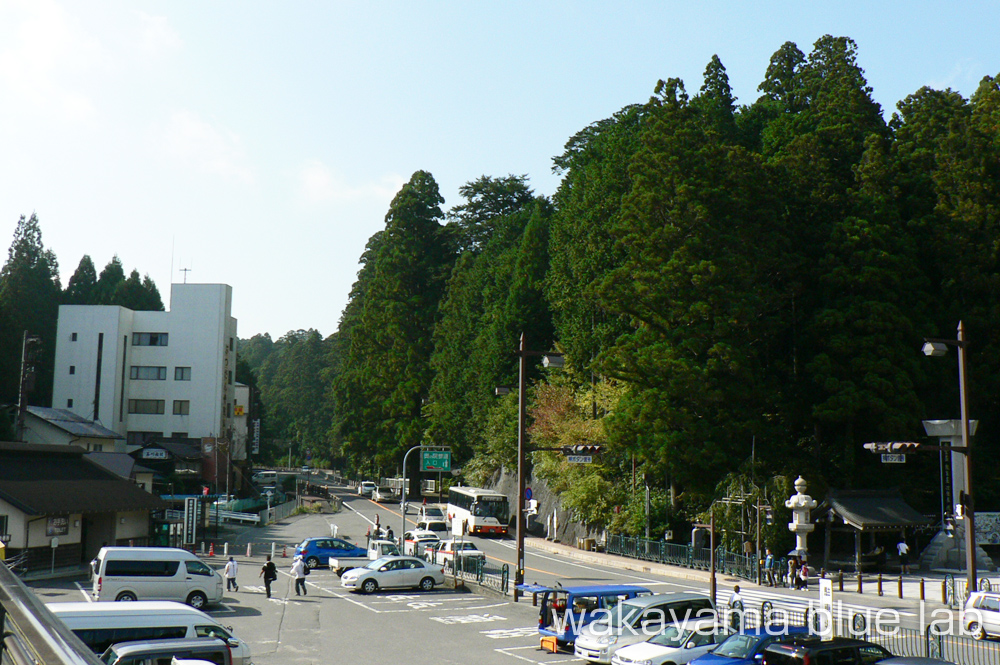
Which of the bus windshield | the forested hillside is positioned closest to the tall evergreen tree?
the bus windshield

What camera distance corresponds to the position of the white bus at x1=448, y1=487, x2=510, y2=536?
54.5 meters

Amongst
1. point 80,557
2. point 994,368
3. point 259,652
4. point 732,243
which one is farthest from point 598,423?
point 259,652

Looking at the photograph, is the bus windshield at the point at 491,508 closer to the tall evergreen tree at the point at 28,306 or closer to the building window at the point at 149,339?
the building window at the point at 149,339

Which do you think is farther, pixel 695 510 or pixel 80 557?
pixel 695 510

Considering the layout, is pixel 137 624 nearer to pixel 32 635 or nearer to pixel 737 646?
pixel 737 646

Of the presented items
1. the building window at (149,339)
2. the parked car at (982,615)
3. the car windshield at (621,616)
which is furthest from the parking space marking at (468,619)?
the building window at (149,339)

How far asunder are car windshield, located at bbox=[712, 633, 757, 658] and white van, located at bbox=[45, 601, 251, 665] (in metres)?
9.15

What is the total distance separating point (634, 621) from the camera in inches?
706

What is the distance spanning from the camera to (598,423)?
48.9m

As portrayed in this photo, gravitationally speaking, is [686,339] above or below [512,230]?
below

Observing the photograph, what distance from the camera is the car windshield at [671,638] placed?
648 inches

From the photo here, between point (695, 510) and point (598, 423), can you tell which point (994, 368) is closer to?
point (695, 510)

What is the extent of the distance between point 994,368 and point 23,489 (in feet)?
149

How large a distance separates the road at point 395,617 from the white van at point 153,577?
2.54ft
